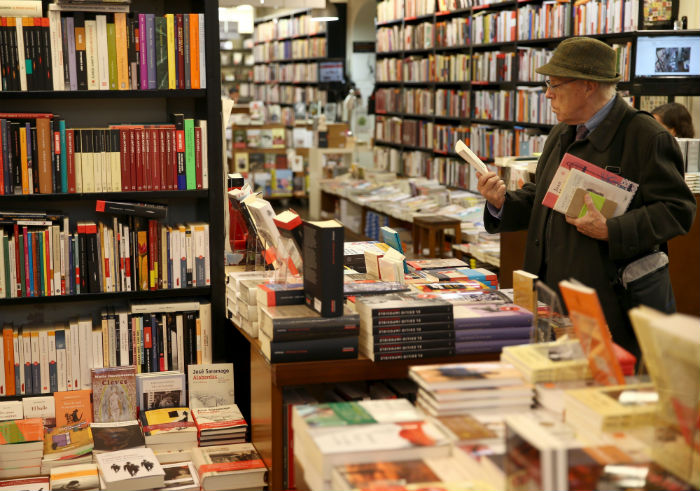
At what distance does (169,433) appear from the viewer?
3324mm

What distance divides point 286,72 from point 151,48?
1352 centimetres

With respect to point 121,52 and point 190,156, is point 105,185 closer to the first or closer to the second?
point 190,156

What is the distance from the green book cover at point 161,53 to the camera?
3.50m

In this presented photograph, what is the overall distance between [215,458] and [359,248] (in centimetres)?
Answer: 100

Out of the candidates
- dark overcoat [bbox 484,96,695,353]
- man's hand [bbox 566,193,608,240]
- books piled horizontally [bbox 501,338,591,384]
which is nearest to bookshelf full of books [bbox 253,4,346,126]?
dark overcoat [bbox 484,96,695,353]

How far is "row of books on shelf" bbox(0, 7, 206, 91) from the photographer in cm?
340

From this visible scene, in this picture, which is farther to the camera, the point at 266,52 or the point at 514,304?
the point at 266,52

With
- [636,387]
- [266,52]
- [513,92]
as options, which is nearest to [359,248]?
[636,387]

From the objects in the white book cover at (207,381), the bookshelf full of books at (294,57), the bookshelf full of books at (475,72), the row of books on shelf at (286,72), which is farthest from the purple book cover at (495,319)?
the row of books on shelf at (286,72)

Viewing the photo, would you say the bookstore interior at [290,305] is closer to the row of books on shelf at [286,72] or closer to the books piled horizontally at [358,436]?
the books piled horizontally at [358,436]

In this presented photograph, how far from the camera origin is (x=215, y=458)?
3.09 m

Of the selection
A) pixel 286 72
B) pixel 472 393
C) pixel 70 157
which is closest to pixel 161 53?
pixel 70 157

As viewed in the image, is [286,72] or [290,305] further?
[286,72]

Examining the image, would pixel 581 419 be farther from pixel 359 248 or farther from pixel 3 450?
pixel 3 450
